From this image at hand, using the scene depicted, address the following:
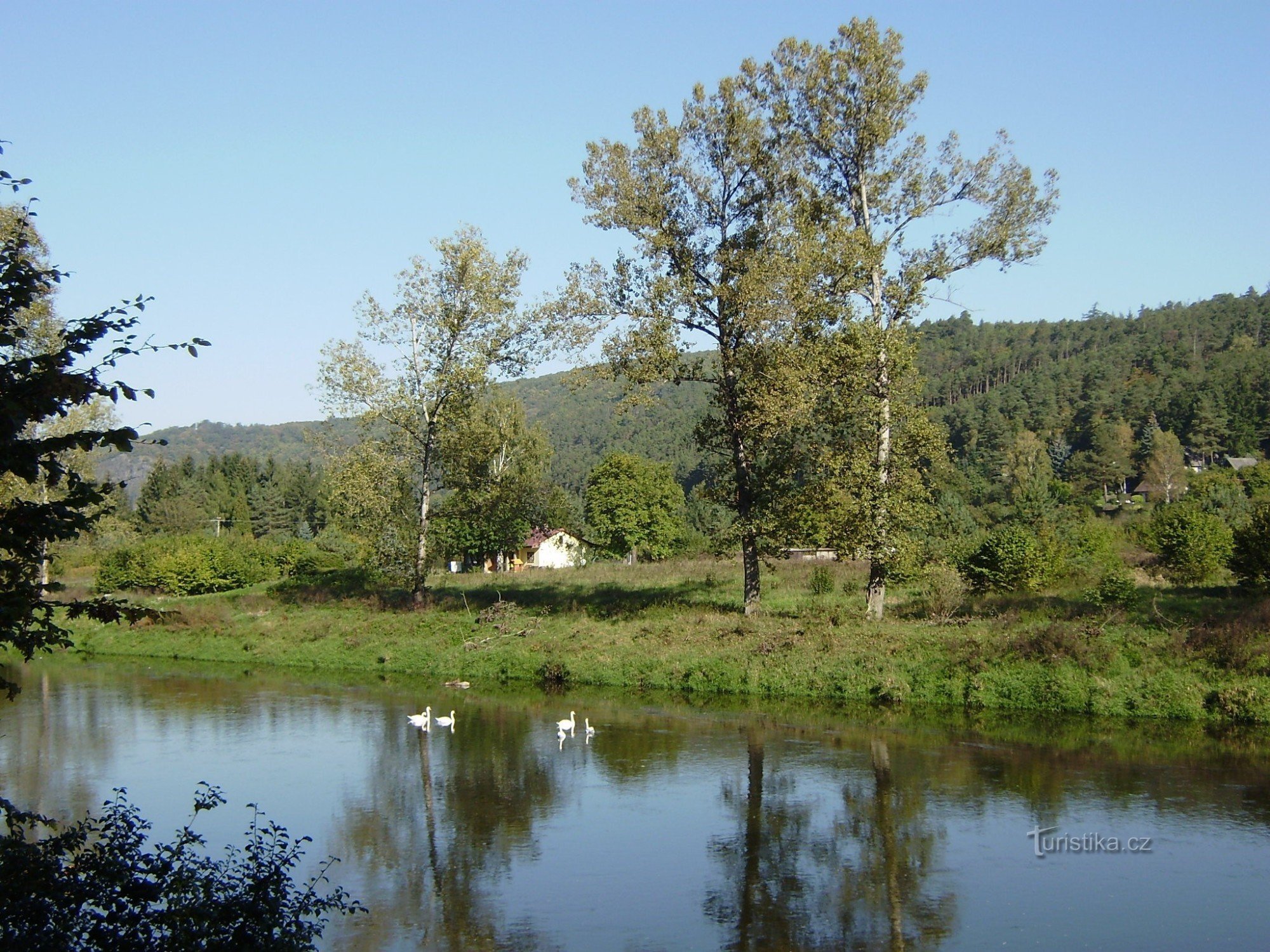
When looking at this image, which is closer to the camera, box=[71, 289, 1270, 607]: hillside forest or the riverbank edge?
the riverbank edge

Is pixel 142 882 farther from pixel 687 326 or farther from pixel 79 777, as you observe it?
pixel 687 326

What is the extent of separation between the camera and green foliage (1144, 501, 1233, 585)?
107 ft

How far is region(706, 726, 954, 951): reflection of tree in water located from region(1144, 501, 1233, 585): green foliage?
694 inches

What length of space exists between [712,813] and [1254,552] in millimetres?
19020

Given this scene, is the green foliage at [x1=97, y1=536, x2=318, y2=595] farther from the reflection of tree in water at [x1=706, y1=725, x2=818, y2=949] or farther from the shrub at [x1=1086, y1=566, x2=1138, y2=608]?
the reflection of tree in water at [x1=706, y1=725, x2=818, y2=949]

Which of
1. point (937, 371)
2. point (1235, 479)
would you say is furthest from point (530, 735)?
point (937, 371)

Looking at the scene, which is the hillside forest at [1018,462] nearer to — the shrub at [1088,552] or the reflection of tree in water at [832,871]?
the shrub at [1088,552]

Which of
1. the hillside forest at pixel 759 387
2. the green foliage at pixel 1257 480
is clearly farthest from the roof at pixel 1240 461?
the hillside forest at pixel 759 387

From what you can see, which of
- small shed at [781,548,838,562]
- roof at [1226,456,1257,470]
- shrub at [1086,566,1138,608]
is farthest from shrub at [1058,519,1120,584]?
roof at [1226,456,1257,470]

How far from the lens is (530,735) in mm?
23922

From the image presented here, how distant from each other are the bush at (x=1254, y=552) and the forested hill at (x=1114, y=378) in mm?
73610

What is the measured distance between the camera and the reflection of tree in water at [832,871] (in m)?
12.5

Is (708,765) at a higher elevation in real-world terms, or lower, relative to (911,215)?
lower

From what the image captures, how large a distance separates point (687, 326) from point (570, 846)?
19.0m
